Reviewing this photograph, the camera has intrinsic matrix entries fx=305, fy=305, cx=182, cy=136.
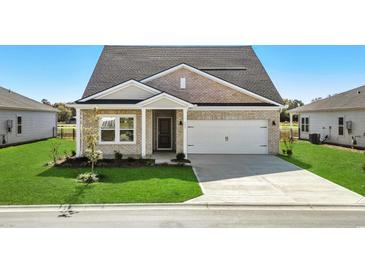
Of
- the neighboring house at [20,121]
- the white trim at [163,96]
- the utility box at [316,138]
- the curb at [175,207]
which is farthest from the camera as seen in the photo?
the utility box at [316,138]

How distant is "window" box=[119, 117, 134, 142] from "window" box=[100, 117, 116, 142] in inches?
18.1

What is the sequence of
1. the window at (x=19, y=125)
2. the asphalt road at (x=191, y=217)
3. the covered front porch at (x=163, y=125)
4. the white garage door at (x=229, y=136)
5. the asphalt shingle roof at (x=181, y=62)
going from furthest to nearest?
the window at (x=19, y=125)
the asphalt shingle roof at (x=181, y=62)
the white garage door at (x=229, y=136)
the covered front porch at (x=163, y=125)
the asphalt road at (x=191, y=217)

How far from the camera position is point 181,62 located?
21.0 metres

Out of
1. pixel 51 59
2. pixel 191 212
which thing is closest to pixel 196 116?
pixel 51 59

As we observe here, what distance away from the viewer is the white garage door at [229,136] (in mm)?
17375

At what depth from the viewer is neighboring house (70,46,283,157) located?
1554 cm

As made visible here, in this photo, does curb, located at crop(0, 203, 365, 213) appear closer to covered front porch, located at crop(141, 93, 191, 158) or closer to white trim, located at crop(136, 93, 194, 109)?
covered front porch, located at crop(141, 93, 191, 158)

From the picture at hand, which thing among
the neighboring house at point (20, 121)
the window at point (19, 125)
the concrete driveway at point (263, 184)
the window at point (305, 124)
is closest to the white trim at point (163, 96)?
the concrete driveway at point (263, 184)

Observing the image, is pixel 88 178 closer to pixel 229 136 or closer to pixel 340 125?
pixel 229 136

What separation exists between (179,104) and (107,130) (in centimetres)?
404

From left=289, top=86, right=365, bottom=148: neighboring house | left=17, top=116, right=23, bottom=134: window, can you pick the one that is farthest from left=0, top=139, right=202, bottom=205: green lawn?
left=289, top=86, right=365, bottom=148: neighboring house

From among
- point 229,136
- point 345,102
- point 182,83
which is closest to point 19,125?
point 182,83

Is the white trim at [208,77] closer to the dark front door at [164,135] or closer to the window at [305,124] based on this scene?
the dark front door at [164,135]

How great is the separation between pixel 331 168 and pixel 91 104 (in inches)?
454
